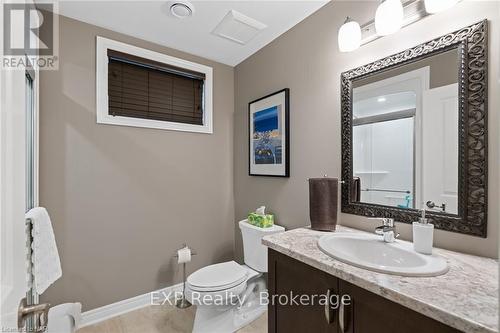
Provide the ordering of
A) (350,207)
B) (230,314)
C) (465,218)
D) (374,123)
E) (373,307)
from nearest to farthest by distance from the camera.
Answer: (373,307) → (465,218) → (374,123) → (350,207) → (230,314)

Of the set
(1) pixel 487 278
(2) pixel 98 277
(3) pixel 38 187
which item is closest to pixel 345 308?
(1) pixel 487 278

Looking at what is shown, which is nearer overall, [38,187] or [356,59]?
[356,59]

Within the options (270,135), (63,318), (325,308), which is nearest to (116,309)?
(63,318)

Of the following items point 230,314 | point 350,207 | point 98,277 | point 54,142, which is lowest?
point 230,314

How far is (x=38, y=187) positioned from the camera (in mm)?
1675

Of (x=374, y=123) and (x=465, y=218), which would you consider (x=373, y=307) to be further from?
(x=374, y=123)

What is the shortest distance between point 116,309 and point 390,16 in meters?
2.71

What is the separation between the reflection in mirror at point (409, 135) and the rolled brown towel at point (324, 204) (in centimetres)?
14

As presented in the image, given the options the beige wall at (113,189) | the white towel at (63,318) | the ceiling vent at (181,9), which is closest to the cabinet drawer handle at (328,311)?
the white towel at (63,318)

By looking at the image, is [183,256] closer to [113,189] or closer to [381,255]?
[113,189]

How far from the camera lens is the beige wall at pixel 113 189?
1.78 metres

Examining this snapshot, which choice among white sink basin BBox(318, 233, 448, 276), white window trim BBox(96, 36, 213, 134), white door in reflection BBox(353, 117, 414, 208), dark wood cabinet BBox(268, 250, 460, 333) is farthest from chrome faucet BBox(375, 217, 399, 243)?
white window trim BBox(96, 36, 213, 134)

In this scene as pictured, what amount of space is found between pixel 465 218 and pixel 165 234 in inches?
82.8

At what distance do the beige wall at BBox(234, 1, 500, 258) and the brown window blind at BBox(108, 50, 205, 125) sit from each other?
1.63 feet
